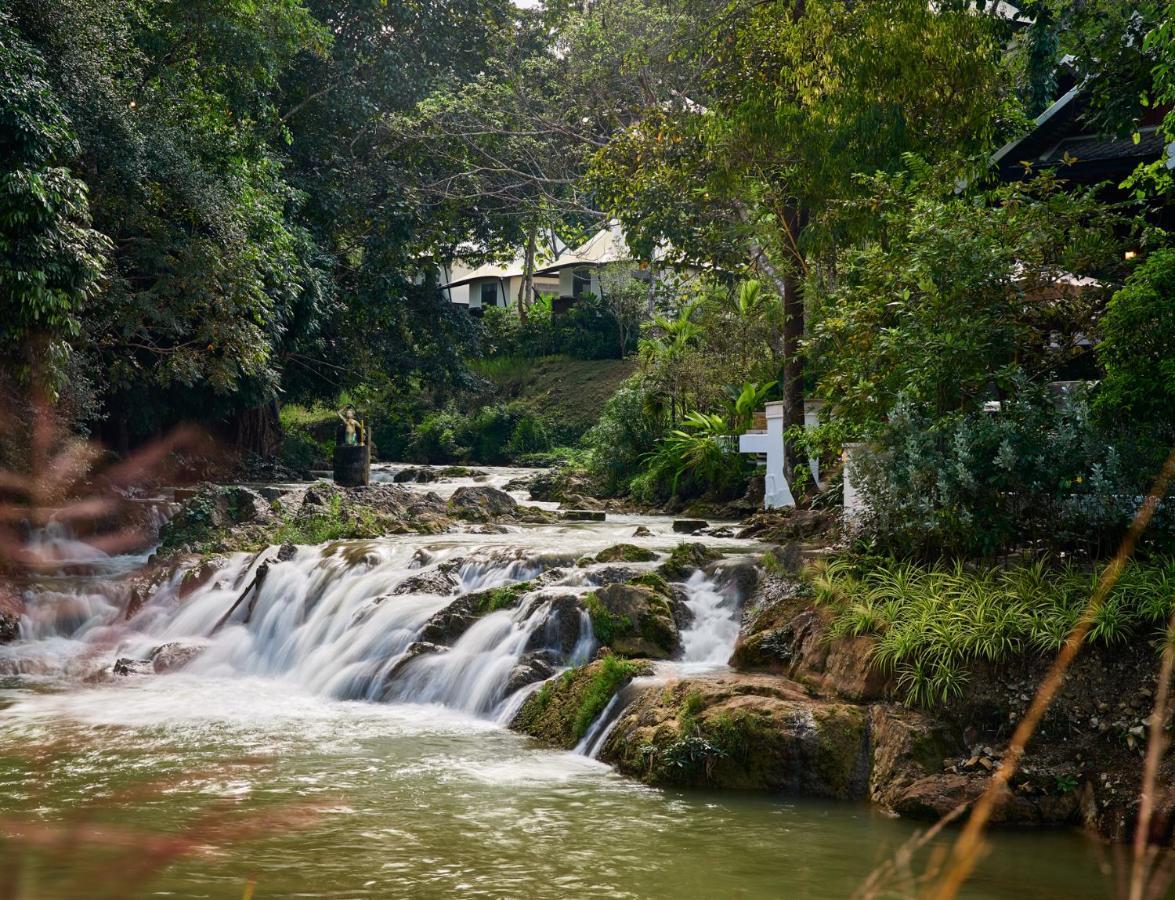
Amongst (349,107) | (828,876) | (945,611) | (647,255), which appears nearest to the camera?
(828,876)

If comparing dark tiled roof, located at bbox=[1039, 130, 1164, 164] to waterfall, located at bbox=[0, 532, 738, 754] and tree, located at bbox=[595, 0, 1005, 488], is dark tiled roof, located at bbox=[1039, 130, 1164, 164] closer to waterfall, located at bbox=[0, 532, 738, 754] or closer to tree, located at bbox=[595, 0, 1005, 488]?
tree, located at bbox=[595, 0, 1005, 488]

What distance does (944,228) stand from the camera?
35.9 feet

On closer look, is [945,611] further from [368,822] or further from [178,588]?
[178,588]

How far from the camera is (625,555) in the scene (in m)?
14.0

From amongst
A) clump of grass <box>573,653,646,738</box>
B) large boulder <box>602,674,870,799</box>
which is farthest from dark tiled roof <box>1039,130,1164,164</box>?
large boulder <box>602,674,870,799</box>

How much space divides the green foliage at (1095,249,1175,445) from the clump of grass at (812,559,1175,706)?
1270 millimetres

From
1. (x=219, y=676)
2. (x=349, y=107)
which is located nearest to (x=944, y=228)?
(x=219, y=676)

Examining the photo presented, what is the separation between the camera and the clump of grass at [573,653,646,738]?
9.80 metres

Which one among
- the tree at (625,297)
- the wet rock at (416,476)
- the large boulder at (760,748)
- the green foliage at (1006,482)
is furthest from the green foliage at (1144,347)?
the tree at (625,297)

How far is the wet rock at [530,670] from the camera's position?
35.8ft

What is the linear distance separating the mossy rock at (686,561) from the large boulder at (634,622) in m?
0.88

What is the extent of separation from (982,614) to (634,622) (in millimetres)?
3727

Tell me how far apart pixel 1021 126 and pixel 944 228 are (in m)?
4.94

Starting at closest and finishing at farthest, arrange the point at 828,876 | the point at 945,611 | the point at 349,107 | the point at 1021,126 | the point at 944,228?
the point at 828,876 < the point at 945,611 < the point at 944,228 < the point at 1021,126 < the point at 349,107
